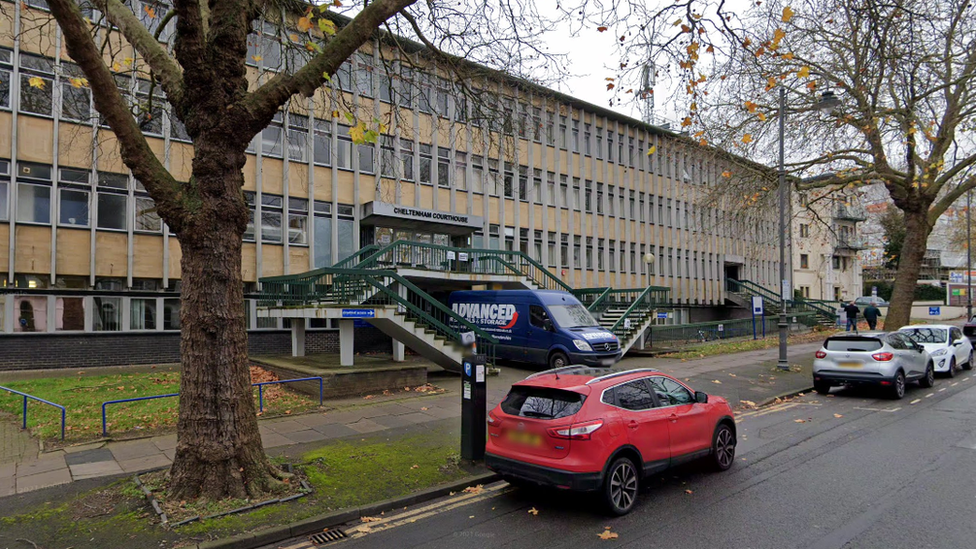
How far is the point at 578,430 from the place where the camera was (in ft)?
18.1

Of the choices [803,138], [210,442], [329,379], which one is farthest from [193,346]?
[803,138]

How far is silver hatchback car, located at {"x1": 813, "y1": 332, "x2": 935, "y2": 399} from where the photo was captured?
12172 millimetres

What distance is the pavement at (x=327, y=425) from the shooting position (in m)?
7.08

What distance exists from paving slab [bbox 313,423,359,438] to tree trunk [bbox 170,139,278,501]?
2688 millimetres

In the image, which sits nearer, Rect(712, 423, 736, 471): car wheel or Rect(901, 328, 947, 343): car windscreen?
Rect(712, 423, 736, 471): car wheel

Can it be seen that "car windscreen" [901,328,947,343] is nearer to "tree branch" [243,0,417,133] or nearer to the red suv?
the red suv

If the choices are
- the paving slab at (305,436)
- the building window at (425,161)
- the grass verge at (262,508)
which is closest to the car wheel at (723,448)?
the grass verge at (262,508)

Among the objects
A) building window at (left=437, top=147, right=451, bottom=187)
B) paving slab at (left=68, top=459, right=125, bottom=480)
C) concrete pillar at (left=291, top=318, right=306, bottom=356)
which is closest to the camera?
paving slab at (left=68, top=459, right=125, bottom=480)

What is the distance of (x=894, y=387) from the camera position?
40.0 ft

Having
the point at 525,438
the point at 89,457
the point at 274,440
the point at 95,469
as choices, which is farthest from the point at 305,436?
the point at 525,438

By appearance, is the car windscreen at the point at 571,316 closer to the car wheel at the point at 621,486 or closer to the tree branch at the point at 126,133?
the car wheel at the point at 621,486

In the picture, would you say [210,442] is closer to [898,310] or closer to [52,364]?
[52,364]

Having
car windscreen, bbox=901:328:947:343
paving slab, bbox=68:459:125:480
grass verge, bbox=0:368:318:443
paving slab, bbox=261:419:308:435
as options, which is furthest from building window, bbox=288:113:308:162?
car windscreen, bbox=901:328:947:343

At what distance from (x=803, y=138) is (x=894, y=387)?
10.6 metres
